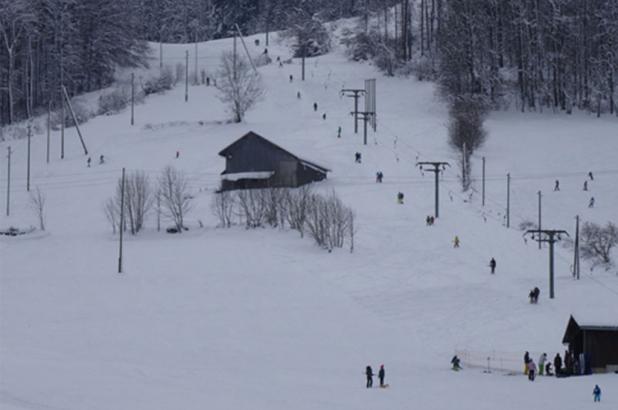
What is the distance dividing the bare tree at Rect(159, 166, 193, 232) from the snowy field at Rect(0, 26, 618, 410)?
3.60ft

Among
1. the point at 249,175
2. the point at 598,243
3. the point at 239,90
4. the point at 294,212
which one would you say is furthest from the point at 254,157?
the point at 598,243

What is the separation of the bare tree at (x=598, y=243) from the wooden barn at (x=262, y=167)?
18001 millimetres

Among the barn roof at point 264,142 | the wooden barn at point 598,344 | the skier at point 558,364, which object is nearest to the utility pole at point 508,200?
the barn roof at point 264,142

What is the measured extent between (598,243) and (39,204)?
33.1 meters

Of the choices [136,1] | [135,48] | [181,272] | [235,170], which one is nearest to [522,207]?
[235,170]

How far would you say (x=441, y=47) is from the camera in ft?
316

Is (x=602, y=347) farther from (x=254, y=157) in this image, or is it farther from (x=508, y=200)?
(x=254, y=157)

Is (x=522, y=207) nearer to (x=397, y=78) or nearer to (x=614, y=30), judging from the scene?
(x=614, y=30)

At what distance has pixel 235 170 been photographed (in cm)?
7306

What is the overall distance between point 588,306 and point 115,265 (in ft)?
76.2

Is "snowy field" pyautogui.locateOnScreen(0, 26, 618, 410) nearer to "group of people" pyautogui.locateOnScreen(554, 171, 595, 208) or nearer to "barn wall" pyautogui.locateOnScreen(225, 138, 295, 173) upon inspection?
"group of people" pyautogui.locateOnScreen(554, 171, 595, 208)

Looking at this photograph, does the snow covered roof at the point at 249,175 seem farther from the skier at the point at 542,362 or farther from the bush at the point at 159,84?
the skier at the point at 542,362

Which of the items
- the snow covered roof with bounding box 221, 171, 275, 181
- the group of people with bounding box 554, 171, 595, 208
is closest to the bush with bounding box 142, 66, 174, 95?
the snow covered roof with bounding box 221, 171, 275, 181

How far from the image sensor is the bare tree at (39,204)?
6800cm
